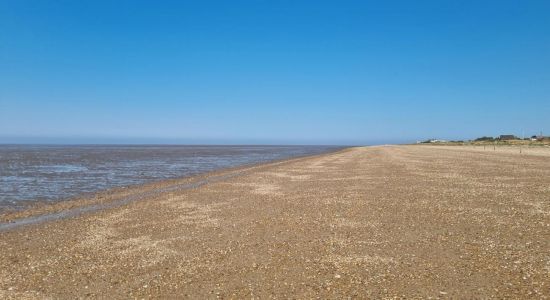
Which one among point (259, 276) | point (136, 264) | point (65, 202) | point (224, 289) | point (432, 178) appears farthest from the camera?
point (432, 178)

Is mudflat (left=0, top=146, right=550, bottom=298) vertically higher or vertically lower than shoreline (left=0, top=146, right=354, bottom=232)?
higher

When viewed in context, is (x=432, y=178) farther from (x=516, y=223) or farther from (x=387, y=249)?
(x=387, y=249)

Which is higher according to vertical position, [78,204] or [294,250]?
[294,250]

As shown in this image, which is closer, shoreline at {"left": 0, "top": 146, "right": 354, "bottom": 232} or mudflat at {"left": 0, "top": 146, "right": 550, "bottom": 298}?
mudflat at {"left": 0, "top": 146, "right": 550, "bottom": 298}

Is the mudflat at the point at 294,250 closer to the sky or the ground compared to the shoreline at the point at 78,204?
closer to the sky

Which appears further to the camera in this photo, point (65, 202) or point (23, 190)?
point (23, 190)

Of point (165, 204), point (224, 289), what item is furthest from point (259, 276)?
point (165, 204)

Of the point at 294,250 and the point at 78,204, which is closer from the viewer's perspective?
the point at 294,250

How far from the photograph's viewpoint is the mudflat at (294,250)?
23.9 feet

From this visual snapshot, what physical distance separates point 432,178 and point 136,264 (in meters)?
21.2

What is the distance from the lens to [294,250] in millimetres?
9648

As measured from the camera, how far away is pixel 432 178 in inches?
991

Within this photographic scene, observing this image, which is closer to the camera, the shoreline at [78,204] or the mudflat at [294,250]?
the mudflat at [294,250]

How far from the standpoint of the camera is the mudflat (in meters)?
7.27
